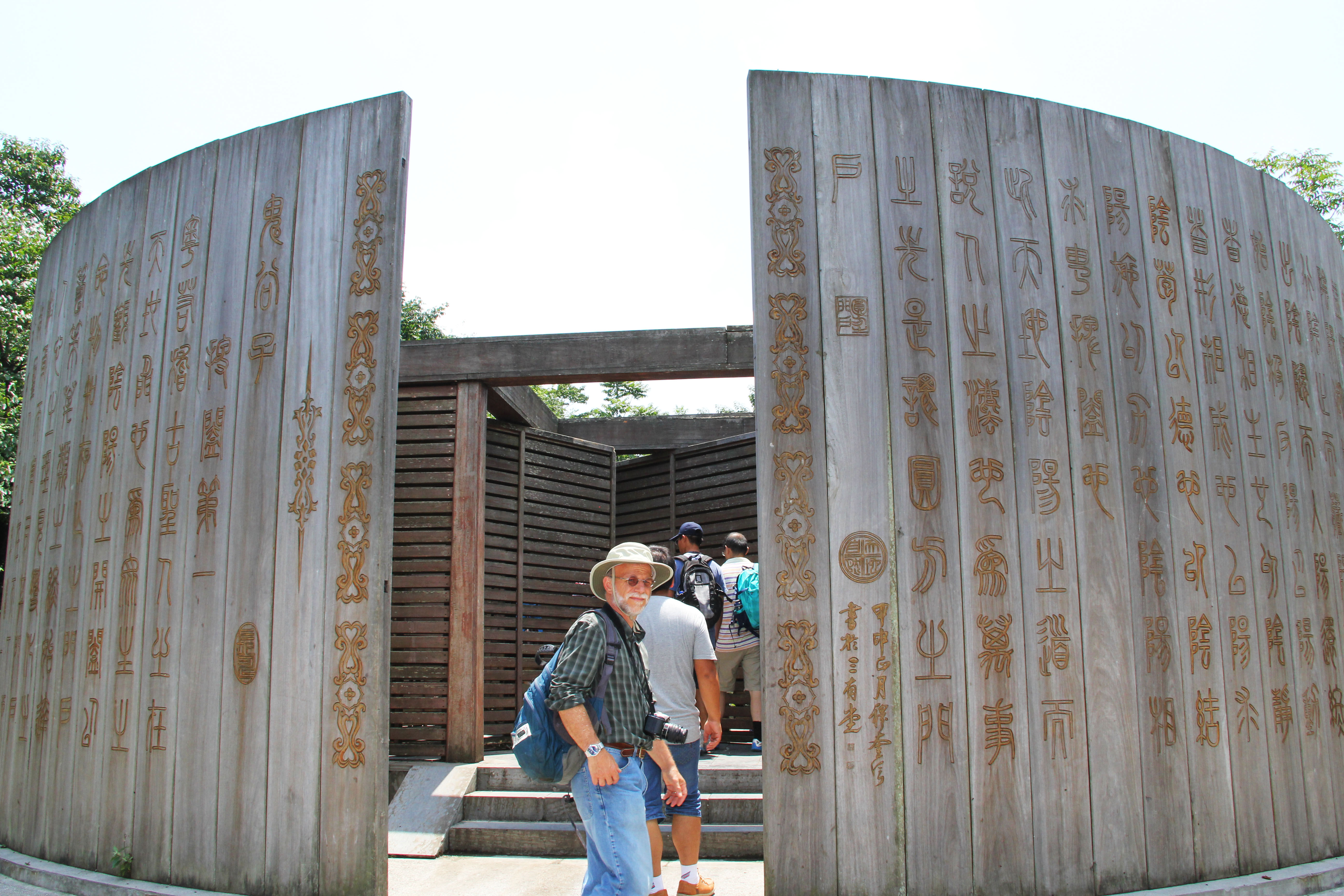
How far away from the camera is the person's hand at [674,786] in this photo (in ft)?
10.2

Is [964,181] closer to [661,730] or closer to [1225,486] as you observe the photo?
[1225,486]

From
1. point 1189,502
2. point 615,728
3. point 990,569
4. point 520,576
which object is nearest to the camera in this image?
point 615,728

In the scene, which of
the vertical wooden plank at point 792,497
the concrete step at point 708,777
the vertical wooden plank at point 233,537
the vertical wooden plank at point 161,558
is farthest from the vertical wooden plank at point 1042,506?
the vertical wooden plank at point 161,558

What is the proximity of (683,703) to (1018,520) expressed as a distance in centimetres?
164

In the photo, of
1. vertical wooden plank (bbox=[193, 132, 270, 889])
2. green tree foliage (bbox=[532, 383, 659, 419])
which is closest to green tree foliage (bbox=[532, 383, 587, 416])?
green tree foliage (bbox=[532, 383, 659, 419])

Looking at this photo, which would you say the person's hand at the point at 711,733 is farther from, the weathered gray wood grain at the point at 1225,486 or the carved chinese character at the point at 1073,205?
the carved chinese character at the point at 1073,205

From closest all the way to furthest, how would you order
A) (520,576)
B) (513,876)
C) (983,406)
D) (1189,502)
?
1. (983,406)
2. (1189,502)
3. (513,876)
4. (520,576)

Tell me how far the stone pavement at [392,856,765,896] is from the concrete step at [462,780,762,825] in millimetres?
300

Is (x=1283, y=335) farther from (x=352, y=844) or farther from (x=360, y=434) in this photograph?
(x=352, y=844)

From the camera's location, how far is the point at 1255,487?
165 inches

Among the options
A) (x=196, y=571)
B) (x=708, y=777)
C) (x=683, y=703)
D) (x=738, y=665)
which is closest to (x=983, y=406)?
(x=683, y=703)

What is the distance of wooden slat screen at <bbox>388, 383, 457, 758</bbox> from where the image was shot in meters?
6.30

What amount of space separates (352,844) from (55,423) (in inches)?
119

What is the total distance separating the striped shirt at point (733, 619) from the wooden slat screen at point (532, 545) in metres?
2.09
